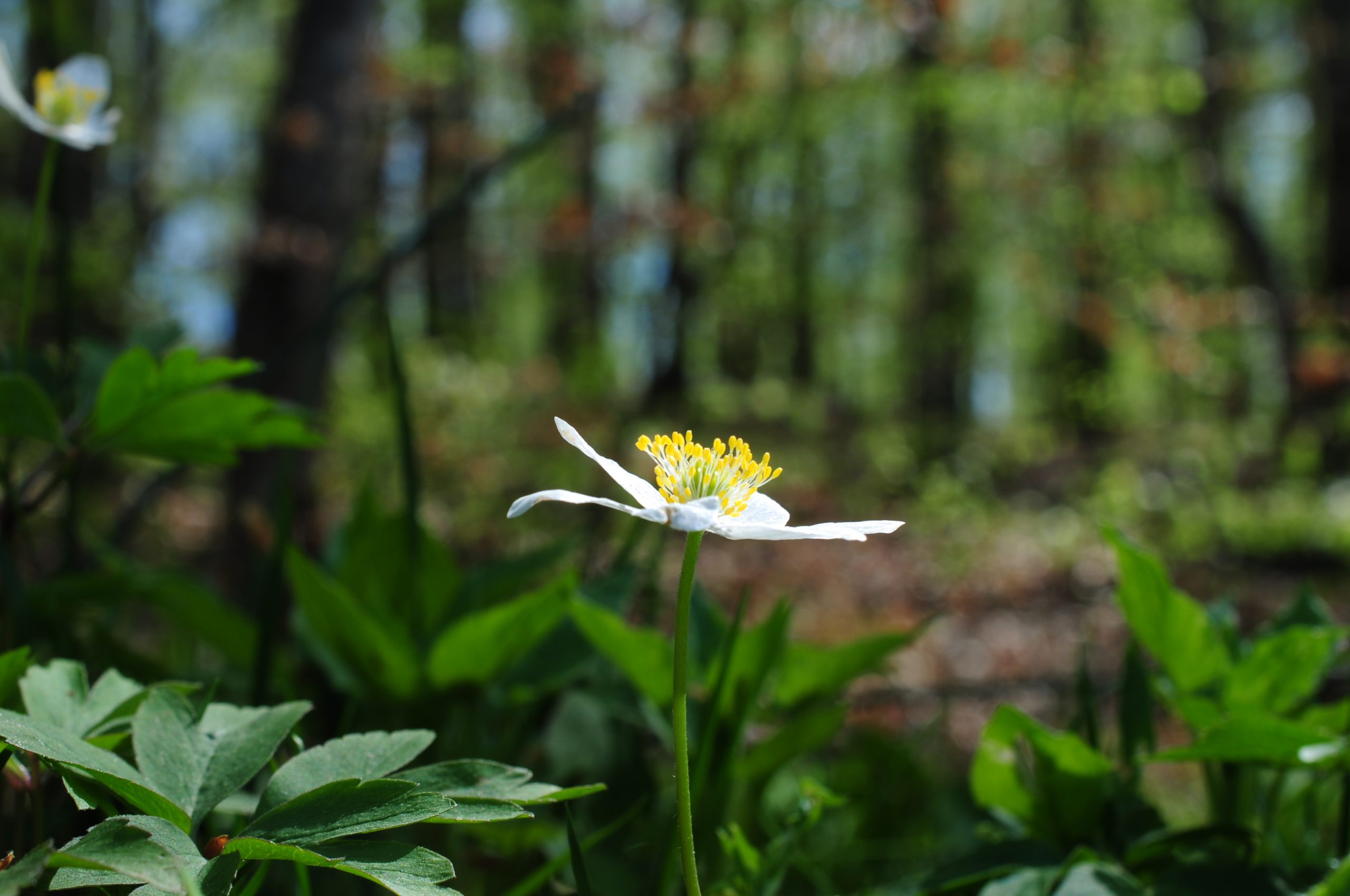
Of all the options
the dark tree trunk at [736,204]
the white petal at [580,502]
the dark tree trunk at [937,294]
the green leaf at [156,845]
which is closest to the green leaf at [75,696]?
the green leaf at [156,845]

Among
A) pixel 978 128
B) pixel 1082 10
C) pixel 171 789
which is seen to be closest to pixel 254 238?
pixel 171 789

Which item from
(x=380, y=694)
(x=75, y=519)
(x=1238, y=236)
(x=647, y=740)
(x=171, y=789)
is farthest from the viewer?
(x=1238, y=236)

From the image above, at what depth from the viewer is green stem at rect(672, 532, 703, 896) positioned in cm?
52

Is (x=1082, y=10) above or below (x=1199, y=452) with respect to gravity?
above

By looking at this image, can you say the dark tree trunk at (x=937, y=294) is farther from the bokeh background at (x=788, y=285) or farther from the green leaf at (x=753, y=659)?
the green leaf at (x=753, y=659)

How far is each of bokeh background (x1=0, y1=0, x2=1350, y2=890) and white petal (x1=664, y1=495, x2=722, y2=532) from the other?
13.1 inches

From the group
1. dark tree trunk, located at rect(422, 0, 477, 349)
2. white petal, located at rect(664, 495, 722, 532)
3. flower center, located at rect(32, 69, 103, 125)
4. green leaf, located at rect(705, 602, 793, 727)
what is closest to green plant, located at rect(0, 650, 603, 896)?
white petal, located at rect(664, 495, 722, 532)

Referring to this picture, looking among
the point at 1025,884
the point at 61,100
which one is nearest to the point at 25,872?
the point at 1025,884

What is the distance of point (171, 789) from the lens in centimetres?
57

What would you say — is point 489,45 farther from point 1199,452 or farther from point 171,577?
point 171,577

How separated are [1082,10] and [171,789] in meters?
Result: 16.3

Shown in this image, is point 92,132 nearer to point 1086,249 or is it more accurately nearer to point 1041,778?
point 1041,778

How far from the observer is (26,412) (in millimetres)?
771

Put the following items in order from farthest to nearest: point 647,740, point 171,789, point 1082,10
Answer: point 1082,10 → point 647,740 → point 171,789
